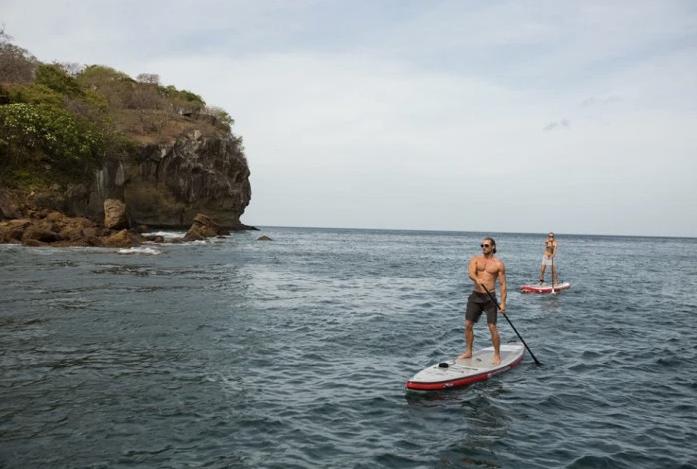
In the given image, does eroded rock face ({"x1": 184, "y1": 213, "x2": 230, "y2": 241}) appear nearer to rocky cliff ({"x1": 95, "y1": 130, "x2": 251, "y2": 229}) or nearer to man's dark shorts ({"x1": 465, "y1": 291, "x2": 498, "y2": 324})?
rocky cliff ({"x1": 95, "y1": 130, "x2": 251, "y2": 229})

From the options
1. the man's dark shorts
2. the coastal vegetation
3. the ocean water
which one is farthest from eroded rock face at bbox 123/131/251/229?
the man's dark shorts

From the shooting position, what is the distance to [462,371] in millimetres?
10117

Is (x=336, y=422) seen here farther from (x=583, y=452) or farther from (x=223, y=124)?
(x=223, y=124)

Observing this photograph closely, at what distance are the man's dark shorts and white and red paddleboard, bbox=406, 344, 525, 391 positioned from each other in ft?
3.02

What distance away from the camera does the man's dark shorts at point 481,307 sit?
36.4ft

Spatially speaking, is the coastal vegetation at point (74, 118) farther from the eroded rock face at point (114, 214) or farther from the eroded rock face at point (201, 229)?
the eroded rock face at point (201, 229)

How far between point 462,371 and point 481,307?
1.71m

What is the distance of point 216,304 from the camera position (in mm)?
18125

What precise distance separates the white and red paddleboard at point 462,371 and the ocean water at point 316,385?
21cm

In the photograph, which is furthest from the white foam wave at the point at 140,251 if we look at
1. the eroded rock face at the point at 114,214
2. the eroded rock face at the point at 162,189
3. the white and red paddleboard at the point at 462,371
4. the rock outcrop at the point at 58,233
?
the white and red paddleboard at the point at 462,371

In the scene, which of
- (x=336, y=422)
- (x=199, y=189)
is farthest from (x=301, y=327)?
(x=199, y=189)

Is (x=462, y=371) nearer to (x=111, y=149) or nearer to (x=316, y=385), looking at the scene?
(x=316, y=385)

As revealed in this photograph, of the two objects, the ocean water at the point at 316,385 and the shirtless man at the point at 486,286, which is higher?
the shirtless man at the point at 486,286

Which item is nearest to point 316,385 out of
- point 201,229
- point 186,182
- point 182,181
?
point 201,229
